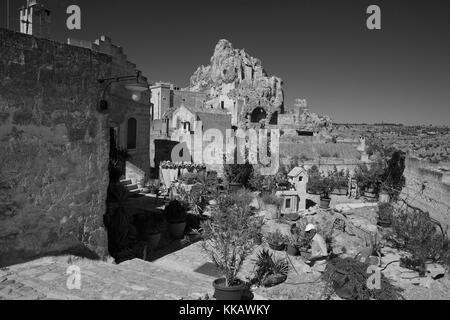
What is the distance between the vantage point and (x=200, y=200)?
1253 centimetres

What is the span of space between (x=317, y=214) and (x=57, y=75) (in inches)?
413

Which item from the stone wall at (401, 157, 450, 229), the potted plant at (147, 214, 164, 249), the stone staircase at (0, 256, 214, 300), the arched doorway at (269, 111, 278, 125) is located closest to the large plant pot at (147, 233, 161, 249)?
the potted plant at (147, 214, 164, 249)

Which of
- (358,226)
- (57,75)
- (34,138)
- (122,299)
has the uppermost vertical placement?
(57,75)

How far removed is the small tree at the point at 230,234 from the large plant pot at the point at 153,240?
1312 mm

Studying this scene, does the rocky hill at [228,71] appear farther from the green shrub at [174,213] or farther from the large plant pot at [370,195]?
the green shrub at [174,213]

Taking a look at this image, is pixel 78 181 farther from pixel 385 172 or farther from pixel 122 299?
pixel 385 172

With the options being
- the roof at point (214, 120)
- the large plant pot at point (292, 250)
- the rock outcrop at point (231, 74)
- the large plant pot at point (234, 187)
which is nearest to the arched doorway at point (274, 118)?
the rock outcrop at point (231, 74)

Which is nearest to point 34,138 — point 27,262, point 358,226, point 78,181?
point 78,181

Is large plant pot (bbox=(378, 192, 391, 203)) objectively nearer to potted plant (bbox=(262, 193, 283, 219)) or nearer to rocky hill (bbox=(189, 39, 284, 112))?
potted plant (bbox=(262, 193, 283, 219))

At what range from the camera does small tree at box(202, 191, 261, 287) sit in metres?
5.66

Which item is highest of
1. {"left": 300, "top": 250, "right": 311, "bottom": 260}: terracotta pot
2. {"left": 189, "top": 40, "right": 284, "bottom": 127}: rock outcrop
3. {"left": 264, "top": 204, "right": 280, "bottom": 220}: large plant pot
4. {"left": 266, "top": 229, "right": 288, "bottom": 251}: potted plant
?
{"left": 189, "top": 40, "right": 284, "bottom": 127}: rock outcrop

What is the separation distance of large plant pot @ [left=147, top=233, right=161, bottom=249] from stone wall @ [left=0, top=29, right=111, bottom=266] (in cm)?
223

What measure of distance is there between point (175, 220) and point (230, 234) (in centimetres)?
369

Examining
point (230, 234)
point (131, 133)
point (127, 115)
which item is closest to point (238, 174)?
point (131, 133)
